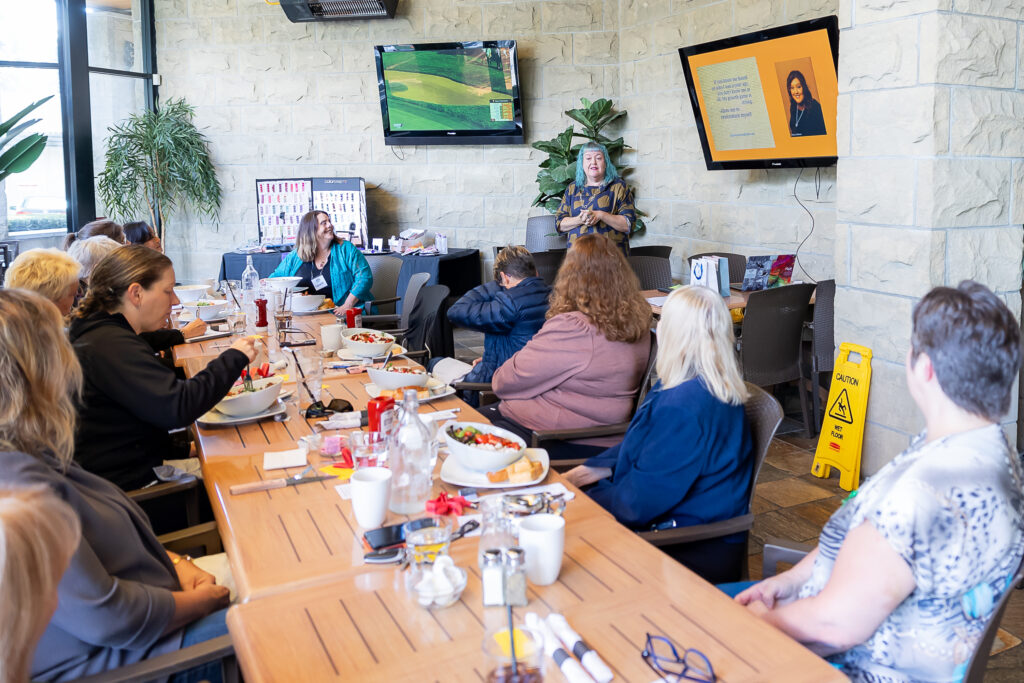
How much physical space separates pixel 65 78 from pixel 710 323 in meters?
7.11

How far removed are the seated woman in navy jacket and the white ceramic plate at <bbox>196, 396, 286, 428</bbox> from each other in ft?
3.72

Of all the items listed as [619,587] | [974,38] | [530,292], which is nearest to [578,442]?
[530,292]

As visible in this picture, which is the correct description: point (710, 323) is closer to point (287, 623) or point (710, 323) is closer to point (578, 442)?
point (578, 442)

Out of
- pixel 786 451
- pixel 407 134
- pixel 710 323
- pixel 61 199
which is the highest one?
pixel 407 134

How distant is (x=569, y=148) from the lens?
7578 millimetres

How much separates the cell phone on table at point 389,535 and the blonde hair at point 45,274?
1.76m

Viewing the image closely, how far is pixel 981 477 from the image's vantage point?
1408 mm

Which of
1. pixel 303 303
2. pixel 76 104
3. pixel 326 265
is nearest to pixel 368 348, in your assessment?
pixel 303 303

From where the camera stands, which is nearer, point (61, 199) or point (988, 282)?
point (988, 282)

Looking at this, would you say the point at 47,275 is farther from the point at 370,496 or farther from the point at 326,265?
the point at 326,265

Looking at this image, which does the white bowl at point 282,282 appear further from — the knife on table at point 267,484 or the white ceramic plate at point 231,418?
the knife on table at point 267,484

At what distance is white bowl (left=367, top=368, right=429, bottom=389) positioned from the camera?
2965mm

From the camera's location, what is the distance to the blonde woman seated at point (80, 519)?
5.11 ft

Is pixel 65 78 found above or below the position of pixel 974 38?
above
